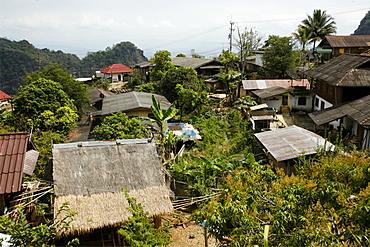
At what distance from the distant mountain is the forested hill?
267 ft

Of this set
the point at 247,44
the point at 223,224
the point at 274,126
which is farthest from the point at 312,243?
the point at 247,44

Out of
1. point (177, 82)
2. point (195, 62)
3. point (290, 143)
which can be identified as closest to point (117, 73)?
point (195, 62)

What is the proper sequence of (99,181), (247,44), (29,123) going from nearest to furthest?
(99,181) → (29,123) → (247,44)

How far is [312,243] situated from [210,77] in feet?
137

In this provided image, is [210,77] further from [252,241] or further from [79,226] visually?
[252,241]

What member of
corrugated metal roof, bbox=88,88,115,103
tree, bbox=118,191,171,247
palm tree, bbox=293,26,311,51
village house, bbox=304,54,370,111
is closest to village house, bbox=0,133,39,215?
tree, bbox=118,191,171,247

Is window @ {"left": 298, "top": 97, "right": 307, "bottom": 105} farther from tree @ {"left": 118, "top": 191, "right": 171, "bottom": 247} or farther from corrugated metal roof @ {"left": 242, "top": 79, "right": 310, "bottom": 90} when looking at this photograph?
tree @ {"left": 118, "top": 191, "right": 171, "bottom": 247}

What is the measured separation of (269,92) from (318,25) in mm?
23997

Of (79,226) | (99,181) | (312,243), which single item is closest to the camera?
(312,243)

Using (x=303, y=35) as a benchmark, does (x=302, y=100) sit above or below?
below

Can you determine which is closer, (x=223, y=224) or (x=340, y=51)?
(x=223, y=224)

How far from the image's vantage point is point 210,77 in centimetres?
4612

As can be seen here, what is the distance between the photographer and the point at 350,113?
18234 mm

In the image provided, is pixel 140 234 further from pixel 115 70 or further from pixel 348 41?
pixel 115 70
